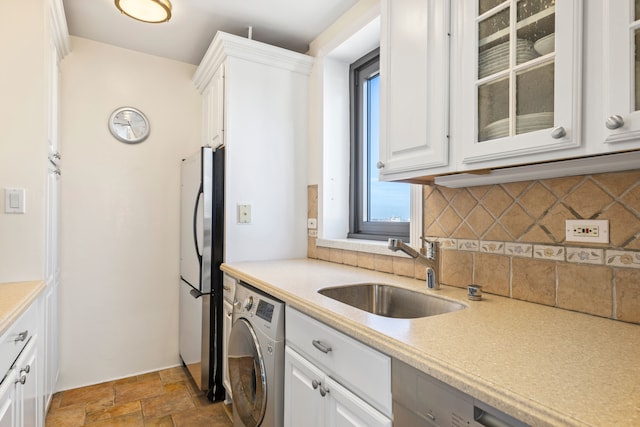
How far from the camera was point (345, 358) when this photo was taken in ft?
3.50

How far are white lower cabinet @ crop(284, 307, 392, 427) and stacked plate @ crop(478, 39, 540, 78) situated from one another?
90 centimetres

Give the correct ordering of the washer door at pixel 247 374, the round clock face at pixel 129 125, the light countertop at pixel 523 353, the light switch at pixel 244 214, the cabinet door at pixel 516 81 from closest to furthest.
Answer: the light countertop at pixel 523 353 → the cabinet door at pixel 516 81 → the washer door at pixel 247 374 → the light switch at pixel 244 214 → the round clock face at pixel 129 125

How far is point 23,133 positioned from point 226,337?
57.4 inches

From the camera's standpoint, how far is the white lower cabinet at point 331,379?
933 mm

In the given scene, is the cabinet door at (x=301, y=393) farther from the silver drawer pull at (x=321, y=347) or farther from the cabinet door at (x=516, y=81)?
the cabinet door at (x=516, y=81)

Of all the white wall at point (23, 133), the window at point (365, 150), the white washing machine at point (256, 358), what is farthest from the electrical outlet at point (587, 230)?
the white wall at point (23, 133)

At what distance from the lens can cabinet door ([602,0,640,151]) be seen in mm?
764

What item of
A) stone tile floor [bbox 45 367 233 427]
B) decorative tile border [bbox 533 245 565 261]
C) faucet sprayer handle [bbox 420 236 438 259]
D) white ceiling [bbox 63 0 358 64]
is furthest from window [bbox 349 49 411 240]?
stone tile floor [bbox 45 367 233 427]

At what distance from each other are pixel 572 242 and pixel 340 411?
0.90 meters

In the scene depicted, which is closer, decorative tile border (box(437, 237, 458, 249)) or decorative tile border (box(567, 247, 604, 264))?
decorative tile border (box(567, 247, 604, 264))

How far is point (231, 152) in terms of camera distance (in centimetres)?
227

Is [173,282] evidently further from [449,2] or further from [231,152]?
[449,2]

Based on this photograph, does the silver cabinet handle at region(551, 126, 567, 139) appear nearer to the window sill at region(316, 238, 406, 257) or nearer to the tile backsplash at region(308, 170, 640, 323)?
A: the tile backsplash at region(308, 170, 640, 323)

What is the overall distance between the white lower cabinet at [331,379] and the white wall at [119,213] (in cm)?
175
